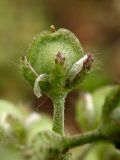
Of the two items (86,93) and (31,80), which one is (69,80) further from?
(86,93)

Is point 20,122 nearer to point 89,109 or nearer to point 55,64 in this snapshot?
point 89,109

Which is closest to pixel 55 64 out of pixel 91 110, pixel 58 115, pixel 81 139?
pixel 58 115

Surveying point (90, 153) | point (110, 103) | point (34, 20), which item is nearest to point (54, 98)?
point (110, 103)

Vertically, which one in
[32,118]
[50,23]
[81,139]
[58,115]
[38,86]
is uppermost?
[50,23]

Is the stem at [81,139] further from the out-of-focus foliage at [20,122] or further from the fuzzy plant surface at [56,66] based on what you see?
the out-of-focus foliage at [20,122]

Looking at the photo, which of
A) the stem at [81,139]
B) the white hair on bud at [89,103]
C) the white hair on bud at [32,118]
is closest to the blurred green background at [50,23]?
the white hair on bud at [32,118]

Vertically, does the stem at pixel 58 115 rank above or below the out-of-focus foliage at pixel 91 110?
below

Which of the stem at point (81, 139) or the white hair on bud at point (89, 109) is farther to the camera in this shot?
the white hair on bud at point (89, 109)
